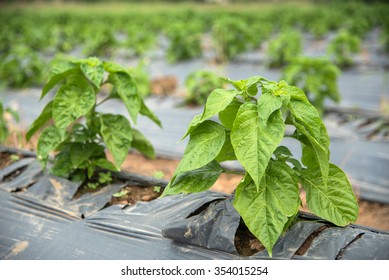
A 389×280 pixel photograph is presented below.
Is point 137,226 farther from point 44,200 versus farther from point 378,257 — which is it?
point 378,257

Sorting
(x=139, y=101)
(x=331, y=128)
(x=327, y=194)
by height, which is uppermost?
(x=139, y=101)

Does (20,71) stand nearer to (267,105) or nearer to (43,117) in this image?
(43,117)

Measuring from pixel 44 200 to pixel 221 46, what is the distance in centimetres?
506

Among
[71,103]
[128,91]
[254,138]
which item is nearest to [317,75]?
[128,91]

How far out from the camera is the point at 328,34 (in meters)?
11.0

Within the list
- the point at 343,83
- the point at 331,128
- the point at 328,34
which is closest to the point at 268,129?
the point at 331,128

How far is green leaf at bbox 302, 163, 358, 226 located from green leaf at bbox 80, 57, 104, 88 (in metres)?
1.27

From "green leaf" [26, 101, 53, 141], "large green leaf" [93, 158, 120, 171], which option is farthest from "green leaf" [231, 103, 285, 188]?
"green leaf" [26, 101, 53, 141]

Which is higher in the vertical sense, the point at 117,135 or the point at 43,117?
the point at 43,117

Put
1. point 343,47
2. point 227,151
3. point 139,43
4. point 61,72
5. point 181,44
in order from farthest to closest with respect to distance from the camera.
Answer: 1. point 139,43
2. point 181,44
3. point 343,47
4. point 61,72
5. point 227,151

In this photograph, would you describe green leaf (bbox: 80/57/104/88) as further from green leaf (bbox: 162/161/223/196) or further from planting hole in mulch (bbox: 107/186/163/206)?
green leaf (bbox: 162/161/223/196)

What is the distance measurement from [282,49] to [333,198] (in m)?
5.14

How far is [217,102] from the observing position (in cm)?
→ 183

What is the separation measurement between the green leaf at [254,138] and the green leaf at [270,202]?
0.14 metres
